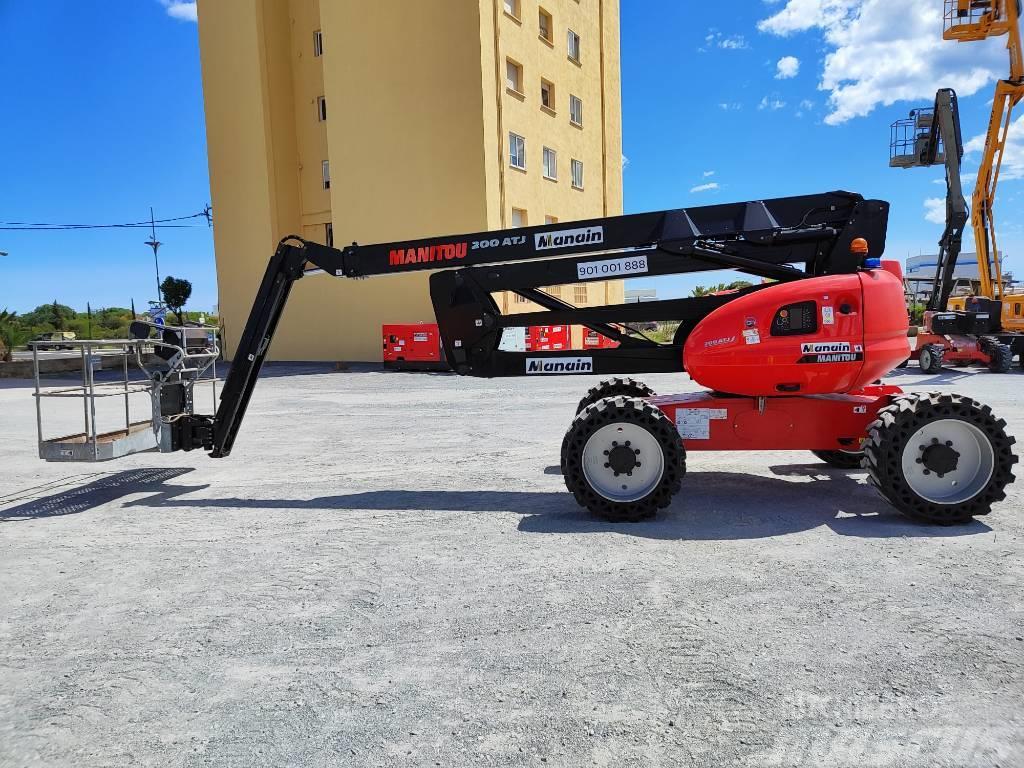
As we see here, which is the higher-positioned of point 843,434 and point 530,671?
point 843,434

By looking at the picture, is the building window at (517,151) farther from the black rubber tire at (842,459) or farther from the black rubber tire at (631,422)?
the black rubber tire at (631,422)

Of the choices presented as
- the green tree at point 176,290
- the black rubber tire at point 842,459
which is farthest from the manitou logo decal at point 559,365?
the green tree at point 176,290

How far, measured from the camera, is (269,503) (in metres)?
6.20

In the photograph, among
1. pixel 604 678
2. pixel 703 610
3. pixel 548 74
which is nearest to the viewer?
pixel 604 678

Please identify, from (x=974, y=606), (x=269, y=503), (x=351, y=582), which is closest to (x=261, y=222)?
(x=269, y=503)

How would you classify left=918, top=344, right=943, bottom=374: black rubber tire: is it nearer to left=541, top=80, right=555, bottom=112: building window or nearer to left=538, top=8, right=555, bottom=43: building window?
left=541, top=80, right=555, bottom=112: building window

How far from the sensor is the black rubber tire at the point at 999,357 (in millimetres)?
17891

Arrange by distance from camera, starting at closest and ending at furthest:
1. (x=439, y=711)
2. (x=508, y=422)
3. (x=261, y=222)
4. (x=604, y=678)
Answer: (x=439, y=711), (x=604, y=678), (x=508, y=422), (x=261, y=222)

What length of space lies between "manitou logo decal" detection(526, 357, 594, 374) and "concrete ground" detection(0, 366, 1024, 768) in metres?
1.16

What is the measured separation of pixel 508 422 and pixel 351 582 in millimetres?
6535

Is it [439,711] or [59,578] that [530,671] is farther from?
[59,578]

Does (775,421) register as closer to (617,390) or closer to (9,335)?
(617,390)

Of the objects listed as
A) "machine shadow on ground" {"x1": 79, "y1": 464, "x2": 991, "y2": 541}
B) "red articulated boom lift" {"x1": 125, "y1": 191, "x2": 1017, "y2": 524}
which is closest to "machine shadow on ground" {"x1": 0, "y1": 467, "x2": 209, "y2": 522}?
"machine shadow on ground" {"x1": 79, "y1": 464, "x2": 991, "y2": 541}

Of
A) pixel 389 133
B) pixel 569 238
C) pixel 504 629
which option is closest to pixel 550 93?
pixel 389 133
